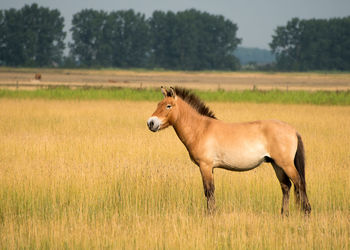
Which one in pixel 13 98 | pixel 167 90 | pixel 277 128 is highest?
pixel 167 90

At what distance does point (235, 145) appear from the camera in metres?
7.92

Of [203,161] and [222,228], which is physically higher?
[203,161]

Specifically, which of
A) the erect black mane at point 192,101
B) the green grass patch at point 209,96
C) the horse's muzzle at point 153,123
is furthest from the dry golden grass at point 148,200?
the green grass patch at point 209,96

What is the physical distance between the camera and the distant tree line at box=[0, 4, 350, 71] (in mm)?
114312

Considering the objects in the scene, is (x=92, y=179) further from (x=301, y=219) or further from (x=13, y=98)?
(x=13, y=98)

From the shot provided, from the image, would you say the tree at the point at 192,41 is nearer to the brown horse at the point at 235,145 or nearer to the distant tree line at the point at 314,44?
the distant tree line at the point at 314,44

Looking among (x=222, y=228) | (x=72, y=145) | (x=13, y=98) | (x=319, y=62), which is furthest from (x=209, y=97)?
(x=319, y=62)

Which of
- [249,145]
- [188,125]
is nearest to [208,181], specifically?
[249,145]

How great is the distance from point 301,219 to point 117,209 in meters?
3.05

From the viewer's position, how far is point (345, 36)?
4786 inches

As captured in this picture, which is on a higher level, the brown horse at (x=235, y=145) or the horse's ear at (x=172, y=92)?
the horse's ear at (x=172, y=92)

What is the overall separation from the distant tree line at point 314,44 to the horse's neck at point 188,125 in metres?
115

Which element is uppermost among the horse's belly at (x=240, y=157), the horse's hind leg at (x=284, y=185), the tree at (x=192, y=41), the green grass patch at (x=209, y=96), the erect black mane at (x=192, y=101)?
the tree at (x=192, y=41)

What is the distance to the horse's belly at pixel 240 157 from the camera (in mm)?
7895
